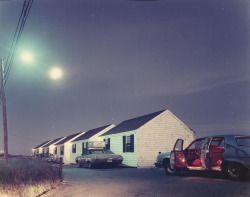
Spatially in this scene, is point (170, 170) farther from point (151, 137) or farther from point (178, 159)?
point (151, 137)

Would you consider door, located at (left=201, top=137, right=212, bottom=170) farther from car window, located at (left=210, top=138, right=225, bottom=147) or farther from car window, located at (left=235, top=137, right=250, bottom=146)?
car window, located at (left=235, top=137, right=250, bottom=146)

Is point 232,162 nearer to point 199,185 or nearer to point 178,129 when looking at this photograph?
point 199,185

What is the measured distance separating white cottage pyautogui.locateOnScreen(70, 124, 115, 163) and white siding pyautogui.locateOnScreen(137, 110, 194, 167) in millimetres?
9361

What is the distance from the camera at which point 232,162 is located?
10.3 m

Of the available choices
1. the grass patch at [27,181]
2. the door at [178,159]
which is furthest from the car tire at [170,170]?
the grass patch at [27,181]

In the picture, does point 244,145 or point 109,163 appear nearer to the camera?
point 244,145

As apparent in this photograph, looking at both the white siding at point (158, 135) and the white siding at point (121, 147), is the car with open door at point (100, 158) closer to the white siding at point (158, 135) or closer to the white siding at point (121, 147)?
the white siding at point (121, 147)

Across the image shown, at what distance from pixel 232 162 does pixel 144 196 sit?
4.18 m

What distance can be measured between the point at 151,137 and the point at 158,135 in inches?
27.9

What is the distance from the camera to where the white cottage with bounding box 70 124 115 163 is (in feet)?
104

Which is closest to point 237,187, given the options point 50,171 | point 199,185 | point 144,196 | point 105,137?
point 199,185

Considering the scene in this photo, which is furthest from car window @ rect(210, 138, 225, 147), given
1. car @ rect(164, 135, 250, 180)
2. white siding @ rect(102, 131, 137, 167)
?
white siding @ rect(102, 131, 137, 167)

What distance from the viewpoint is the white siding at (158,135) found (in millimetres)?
22828

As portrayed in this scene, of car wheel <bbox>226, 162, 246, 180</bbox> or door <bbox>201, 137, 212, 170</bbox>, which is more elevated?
door <bbox>201, 137, 212, 170</bbox>
